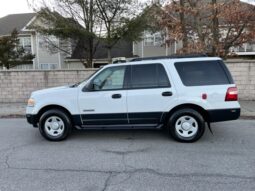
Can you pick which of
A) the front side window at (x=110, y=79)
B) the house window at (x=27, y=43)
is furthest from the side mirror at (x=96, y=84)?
the house window at (x=27, y=43)

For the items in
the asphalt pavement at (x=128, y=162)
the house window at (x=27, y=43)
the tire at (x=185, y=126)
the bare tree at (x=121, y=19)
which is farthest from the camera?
the house window at (x=27, y=43)

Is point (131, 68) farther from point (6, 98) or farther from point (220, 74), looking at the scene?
point (6, 98)

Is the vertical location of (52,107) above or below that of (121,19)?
below

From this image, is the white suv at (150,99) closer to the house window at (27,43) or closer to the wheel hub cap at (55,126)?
the wheel hub cap at (55,126)

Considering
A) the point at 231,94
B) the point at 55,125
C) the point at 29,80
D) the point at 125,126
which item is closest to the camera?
the point at 231,94

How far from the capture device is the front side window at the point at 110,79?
217 inches

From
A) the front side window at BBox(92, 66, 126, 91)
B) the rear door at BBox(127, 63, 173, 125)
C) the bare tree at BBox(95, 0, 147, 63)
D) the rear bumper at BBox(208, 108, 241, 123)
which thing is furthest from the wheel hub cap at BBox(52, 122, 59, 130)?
the bare tree at BBox(95, 0, 147, 63)

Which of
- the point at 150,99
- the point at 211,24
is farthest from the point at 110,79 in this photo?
the point at 211,24

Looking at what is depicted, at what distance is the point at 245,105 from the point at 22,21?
2941 centimetres

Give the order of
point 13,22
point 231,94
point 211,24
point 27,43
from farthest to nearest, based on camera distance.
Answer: point 13,22, point 27,43, point 211,24, point 231,94

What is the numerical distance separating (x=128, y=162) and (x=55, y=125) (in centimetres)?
225

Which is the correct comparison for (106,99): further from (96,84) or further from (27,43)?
(27,43)

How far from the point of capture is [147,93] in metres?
5.36

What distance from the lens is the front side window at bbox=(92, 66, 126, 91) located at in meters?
5.50
